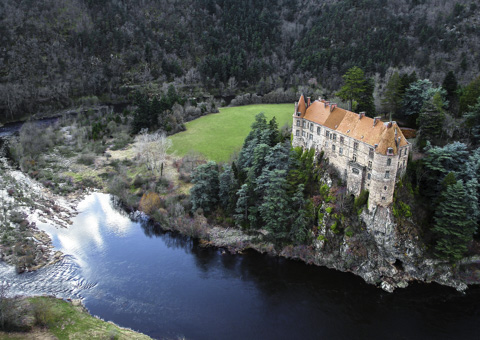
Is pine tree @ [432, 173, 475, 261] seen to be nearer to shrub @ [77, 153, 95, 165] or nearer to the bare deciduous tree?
the bare deciduous tree

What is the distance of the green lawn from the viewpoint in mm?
90438

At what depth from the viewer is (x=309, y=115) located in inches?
2532

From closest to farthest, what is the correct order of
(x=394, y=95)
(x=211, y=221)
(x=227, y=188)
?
1. (x=211, y=221)
2. (x=227, y=188)
3. (x=394, y=95)

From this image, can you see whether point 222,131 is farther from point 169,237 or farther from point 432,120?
point 432,120

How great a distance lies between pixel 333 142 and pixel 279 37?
121 m

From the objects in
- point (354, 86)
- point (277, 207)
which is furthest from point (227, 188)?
point (354, 86)

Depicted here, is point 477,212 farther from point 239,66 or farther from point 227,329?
point 239,66

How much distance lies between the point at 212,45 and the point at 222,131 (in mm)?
72670

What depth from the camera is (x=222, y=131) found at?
101812 millimetres

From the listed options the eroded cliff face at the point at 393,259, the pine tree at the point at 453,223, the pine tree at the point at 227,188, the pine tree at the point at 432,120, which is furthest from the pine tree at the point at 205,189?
the pine tree at the point at 453,223

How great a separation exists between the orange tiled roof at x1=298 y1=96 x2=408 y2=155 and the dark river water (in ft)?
65.9

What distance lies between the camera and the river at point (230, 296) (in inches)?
1836

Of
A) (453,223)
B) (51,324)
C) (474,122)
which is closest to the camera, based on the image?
(51,324)

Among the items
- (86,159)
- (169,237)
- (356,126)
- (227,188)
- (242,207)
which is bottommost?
(169,237)
